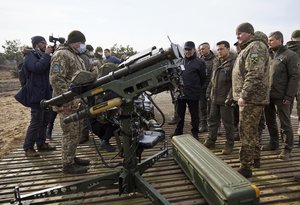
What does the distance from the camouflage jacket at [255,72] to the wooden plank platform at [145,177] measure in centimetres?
121

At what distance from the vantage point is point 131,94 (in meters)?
3.04

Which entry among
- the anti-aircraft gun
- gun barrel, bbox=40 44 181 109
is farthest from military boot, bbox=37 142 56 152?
gun barrel, bbox=40 44 181 109

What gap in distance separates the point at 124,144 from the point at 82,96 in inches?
31.5

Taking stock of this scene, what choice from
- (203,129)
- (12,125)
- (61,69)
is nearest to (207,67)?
(203,129)

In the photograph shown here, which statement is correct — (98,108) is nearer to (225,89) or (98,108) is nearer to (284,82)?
(225,89)

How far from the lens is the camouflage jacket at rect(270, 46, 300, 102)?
476 centimetres

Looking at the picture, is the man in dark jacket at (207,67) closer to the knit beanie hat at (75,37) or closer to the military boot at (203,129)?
the military boot at (203,129)

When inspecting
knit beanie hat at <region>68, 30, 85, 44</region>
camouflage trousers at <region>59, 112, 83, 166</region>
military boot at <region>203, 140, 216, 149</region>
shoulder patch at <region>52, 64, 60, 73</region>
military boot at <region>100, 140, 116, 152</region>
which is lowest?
military boot at <region>203, 140, 216, 149</region>

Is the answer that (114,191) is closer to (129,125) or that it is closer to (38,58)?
(129,125)

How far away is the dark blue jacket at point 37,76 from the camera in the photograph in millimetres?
5086

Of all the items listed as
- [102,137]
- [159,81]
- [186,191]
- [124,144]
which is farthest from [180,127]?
[159,81]

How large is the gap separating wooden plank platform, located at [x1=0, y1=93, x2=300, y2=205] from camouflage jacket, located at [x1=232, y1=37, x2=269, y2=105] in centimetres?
121

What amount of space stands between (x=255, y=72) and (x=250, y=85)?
0.19 m

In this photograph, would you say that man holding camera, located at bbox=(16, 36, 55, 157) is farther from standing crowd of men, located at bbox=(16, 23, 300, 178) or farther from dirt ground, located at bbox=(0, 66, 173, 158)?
dirt ground, located at bbox=(0, 66, 173, 158)
